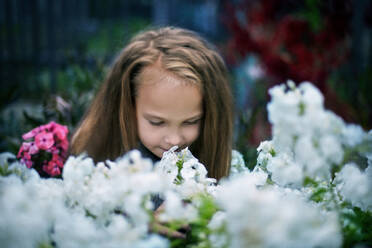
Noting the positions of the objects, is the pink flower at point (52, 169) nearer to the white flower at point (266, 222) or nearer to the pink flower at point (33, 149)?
the pink flower at point (33, 149)

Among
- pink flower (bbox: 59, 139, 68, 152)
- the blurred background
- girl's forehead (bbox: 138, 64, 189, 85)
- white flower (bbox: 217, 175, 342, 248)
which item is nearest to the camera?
white flower (bbox: 217, 175, 342, 248)

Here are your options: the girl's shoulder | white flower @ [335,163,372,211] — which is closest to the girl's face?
the girl's shoulder

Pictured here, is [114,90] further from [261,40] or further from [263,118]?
[263,118]

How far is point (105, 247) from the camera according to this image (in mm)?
631

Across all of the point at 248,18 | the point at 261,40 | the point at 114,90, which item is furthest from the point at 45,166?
the point at 248,18

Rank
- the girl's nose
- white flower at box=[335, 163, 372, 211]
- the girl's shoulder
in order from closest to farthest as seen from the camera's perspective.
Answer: white flower at box=[335, 163, 372, 211], the girl's shoulder, the girl's nose

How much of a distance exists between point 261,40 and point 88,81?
1.26 metres

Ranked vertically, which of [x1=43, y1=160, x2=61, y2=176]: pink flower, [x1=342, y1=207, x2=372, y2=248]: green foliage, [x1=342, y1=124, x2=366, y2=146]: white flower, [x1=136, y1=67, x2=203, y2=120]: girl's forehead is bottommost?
[x1=342, y1=207, x2=372, y2=248]: green foliage

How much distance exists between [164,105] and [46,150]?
51 cm

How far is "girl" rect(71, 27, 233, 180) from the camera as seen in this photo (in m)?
1.49

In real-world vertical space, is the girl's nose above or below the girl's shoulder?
above

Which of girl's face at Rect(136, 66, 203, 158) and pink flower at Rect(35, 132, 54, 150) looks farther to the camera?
pink flower at Rect(35, 132, 54, 150)

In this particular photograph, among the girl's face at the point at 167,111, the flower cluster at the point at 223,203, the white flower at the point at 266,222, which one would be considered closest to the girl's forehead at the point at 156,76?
the girl's face at the point at 167,111

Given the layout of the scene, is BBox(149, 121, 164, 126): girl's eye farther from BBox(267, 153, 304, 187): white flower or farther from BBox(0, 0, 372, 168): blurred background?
BBox(267, 153, 304, 187): white flower
